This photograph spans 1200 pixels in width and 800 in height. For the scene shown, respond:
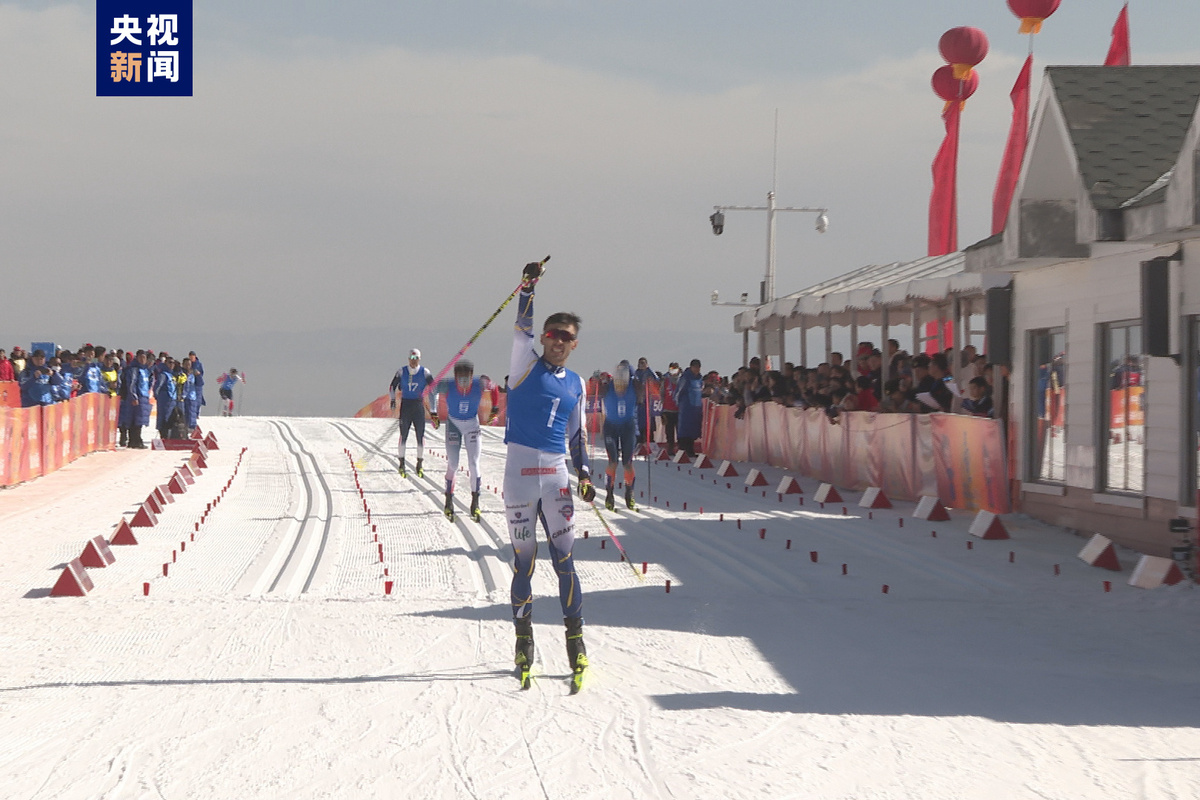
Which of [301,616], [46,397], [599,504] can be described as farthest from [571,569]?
[46,397]

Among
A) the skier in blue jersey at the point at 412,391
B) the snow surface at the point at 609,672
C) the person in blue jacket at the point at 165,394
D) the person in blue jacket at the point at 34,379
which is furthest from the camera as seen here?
the person in blue jacket at the point at 165,394

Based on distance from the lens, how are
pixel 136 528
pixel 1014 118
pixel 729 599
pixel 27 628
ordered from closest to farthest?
1. pixel 27 628
2. pixel 729 599
3. pixel 136 528
4. pixel 1014 118

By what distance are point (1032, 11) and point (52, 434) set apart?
23.0 m

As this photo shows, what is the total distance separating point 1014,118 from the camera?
32.5 metres

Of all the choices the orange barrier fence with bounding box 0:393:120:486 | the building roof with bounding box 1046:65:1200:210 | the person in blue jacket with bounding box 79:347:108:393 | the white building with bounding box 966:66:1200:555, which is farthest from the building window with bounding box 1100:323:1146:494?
the person in blue jacket with bounding box 79:347:108:393

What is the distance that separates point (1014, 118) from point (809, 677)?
27662 millimetres

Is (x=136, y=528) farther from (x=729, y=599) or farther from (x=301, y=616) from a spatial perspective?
(x=729, y=599)

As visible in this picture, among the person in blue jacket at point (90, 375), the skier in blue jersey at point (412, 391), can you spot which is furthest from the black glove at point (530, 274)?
the person in blue jacket at point (90, 375)

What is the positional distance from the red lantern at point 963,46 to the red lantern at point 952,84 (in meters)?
0.56

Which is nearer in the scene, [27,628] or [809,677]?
[809,677]

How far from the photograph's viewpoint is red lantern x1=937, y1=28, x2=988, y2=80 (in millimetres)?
34531

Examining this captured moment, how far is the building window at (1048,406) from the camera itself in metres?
15.4

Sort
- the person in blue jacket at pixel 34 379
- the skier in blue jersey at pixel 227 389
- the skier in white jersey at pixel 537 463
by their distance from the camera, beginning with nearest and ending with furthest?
the skier in white jersey at pixel 537 463 < the person in blue jacket at pixel 34 379 < the skier in blue jersey at pixel 227 389

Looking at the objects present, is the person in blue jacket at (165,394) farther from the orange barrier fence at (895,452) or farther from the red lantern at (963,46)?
the red lantern at (963,46)
